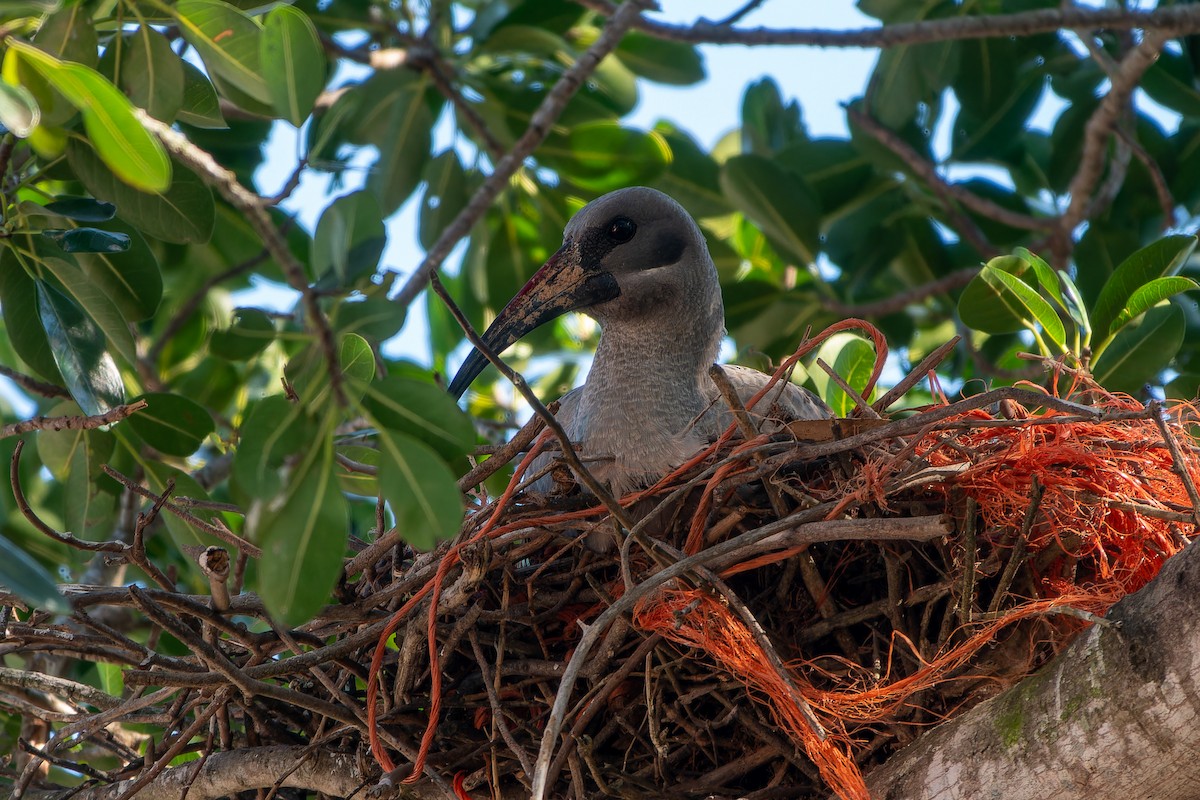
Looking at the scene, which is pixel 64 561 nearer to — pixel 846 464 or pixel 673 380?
pixel 673 380

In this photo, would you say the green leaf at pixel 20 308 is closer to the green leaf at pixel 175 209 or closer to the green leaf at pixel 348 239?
the green leaf at pixel 175 209

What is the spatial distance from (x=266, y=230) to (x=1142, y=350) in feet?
8.71

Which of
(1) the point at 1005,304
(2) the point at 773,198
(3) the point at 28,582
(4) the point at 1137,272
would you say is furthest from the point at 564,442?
(2) the point at 773,198

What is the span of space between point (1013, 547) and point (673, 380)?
129cm

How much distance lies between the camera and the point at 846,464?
2.62 m

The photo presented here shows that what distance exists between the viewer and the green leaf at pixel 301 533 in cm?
189

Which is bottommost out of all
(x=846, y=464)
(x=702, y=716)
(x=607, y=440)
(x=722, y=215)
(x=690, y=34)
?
(x=702, y=716)

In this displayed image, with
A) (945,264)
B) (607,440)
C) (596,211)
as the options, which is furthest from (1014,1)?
(607,440)

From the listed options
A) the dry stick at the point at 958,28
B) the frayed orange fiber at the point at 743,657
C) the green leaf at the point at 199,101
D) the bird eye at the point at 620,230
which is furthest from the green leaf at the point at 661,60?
the frayed orange fiber at the point at 743,657

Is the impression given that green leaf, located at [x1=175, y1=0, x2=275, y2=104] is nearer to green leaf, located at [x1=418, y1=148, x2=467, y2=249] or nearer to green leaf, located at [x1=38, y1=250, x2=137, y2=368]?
green leaf, located at [x1=38, y1=250, x2=137, y2=368]

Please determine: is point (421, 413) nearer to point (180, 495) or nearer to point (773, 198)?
point (180, 495)

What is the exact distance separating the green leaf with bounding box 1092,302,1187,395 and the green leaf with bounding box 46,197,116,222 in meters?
2.53

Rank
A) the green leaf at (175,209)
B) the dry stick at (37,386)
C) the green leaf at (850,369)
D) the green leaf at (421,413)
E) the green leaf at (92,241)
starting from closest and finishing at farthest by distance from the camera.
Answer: the green leaf at (421,413) → the green leaf at (92,241) → the green leaf at (175,209) → the dry stick at (37,386) → the green leaf at (850,369)

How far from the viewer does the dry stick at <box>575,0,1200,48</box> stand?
389 centimetres
